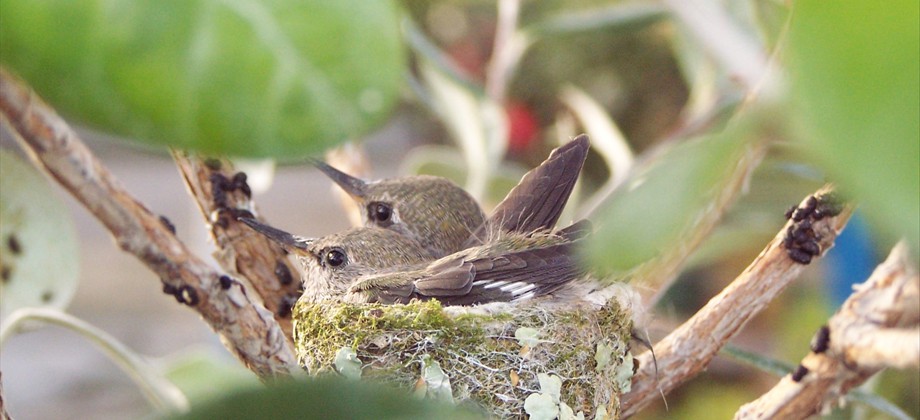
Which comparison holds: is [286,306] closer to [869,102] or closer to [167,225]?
[167,225]

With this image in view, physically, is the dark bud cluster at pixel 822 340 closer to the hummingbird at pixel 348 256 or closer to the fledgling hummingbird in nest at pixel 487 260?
the fledgling hummingbird in nest at pixel 487 260

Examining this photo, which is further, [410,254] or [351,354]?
[410,254]

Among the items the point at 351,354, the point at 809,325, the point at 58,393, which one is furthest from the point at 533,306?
the point at 58,393

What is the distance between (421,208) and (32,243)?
16.7 inches

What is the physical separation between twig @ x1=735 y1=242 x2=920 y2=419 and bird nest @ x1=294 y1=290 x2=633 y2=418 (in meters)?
0.15

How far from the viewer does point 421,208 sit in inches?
38.9

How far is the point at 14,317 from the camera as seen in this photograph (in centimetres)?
65

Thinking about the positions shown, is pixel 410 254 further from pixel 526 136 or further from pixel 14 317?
pixel 526 136

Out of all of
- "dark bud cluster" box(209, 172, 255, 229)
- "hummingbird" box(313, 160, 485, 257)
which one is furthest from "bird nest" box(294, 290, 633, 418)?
"hummingbird" box(313, 160, 485, 257)

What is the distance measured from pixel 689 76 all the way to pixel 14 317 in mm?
1035

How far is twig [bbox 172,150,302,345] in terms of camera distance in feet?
2.21

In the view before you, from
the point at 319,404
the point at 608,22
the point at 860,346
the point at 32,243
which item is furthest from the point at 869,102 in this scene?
the point at 608,22

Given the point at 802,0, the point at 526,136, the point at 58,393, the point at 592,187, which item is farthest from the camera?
the point at 58,393

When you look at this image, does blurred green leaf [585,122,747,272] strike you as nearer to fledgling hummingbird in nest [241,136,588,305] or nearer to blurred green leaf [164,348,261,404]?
fledgling hummingbird in nest [241,136,588,305]
